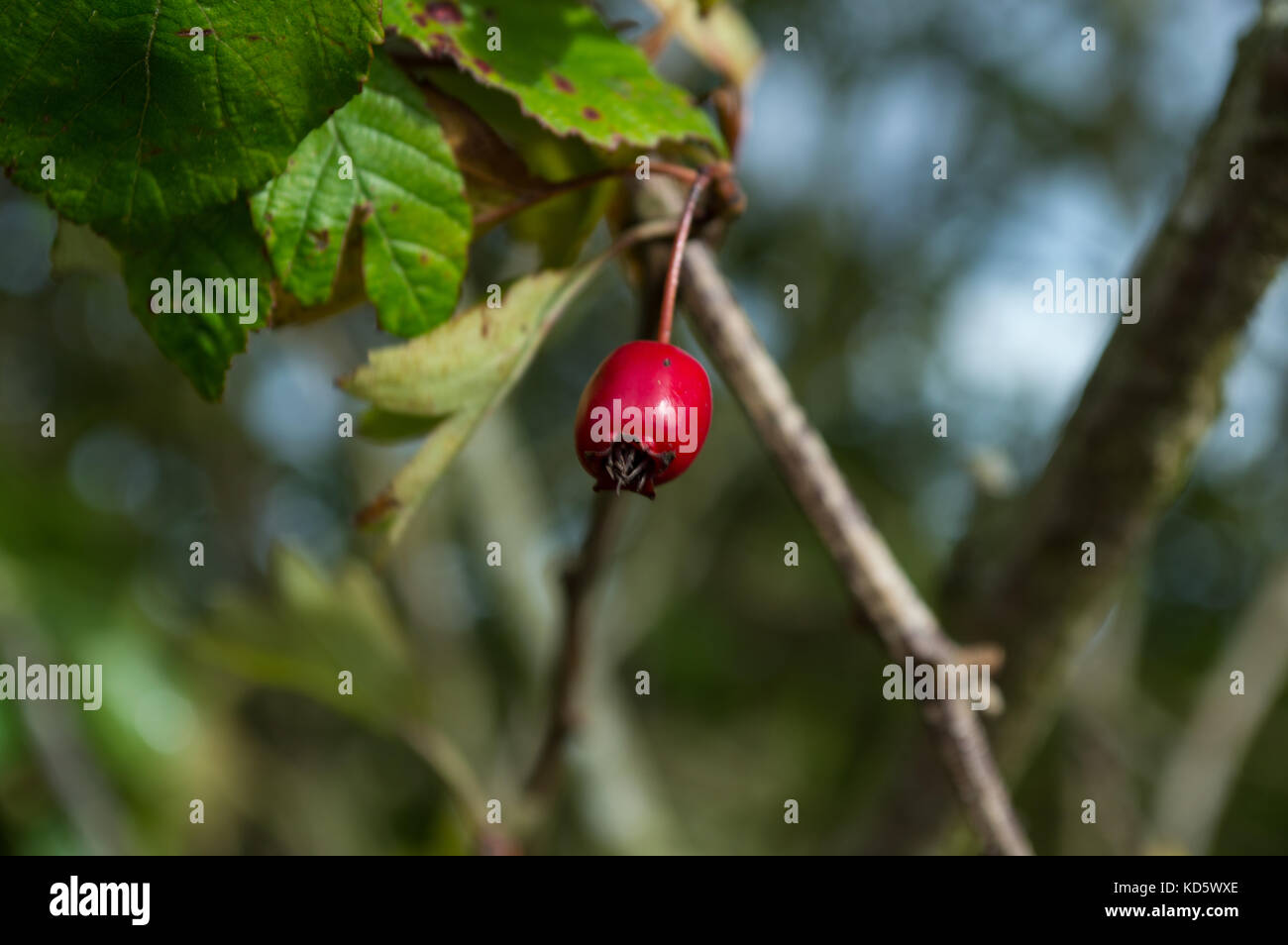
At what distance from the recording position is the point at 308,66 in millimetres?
522

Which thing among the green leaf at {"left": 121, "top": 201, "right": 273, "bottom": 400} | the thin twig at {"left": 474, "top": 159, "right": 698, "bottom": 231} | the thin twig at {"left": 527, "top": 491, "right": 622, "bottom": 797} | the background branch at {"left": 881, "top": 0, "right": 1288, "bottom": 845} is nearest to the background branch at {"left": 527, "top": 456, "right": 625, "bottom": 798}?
the thin twig at {"left": 527, "top": 491, "right": 622, "bottom": 797}

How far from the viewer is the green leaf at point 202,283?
0.59 m

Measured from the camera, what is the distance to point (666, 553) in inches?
143

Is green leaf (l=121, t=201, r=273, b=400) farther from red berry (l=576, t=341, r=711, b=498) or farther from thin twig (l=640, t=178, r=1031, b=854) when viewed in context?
thin twig (l=640, t=178, r=1031, b=854)

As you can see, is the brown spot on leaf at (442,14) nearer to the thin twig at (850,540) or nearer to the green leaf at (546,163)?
the green leaf at (546,163)

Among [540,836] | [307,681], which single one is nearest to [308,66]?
[307,681]

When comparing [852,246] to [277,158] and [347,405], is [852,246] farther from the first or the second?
[277,158]

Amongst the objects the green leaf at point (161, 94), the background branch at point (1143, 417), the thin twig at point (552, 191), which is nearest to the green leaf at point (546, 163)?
the thin twig at point (552, 191)

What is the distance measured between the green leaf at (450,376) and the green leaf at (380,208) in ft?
0.13

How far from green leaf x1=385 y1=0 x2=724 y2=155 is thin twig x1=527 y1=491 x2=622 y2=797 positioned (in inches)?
14.5

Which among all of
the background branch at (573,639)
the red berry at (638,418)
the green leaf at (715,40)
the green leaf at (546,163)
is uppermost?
the green leaf at (715,40)

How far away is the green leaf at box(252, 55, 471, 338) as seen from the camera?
0.61 m

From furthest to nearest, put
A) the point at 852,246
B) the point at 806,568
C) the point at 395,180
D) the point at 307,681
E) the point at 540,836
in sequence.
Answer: the point at 806,568, the point at 852,246, the point at 540,836, the point at 307,681, the point at 395,180
